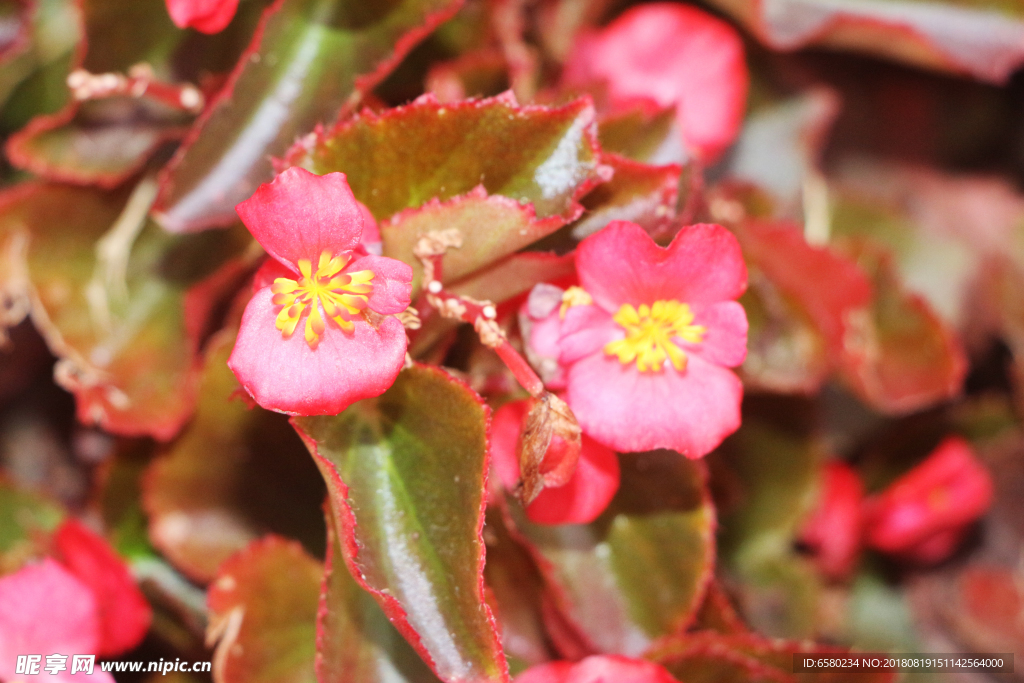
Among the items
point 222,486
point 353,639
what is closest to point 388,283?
point 353,639

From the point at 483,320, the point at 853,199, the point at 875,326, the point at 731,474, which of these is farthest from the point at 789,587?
the point at 483,320

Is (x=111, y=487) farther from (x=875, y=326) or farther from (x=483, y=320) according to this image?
(x=875, y=326)

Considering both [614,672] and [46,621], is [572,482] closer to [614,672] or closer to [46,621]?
[614,672]

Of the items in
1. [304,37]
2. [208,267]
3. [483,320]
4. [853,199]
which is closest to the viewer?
[483,320]

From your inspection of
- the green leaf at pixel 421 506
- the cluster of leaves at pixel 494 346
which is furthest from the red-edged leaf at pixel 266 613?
the green leaf at pixel 421 506

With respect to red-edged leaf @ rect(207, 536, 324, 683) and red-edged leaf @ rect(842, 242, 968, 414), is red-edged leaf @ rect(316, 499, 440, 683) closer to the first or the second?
red-edged leaf @ rect(207, 536, 324, 683)

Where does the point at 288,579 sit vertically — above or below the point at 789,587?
above

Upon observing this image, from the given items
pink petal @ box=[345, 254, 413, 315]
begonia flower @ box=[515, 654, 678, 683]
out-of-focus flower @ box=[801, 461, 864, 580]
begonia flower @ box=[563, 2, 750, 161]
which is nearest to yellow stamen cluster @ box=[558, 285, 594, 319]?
pink petal @ box=[345, 254, 413, 315]
